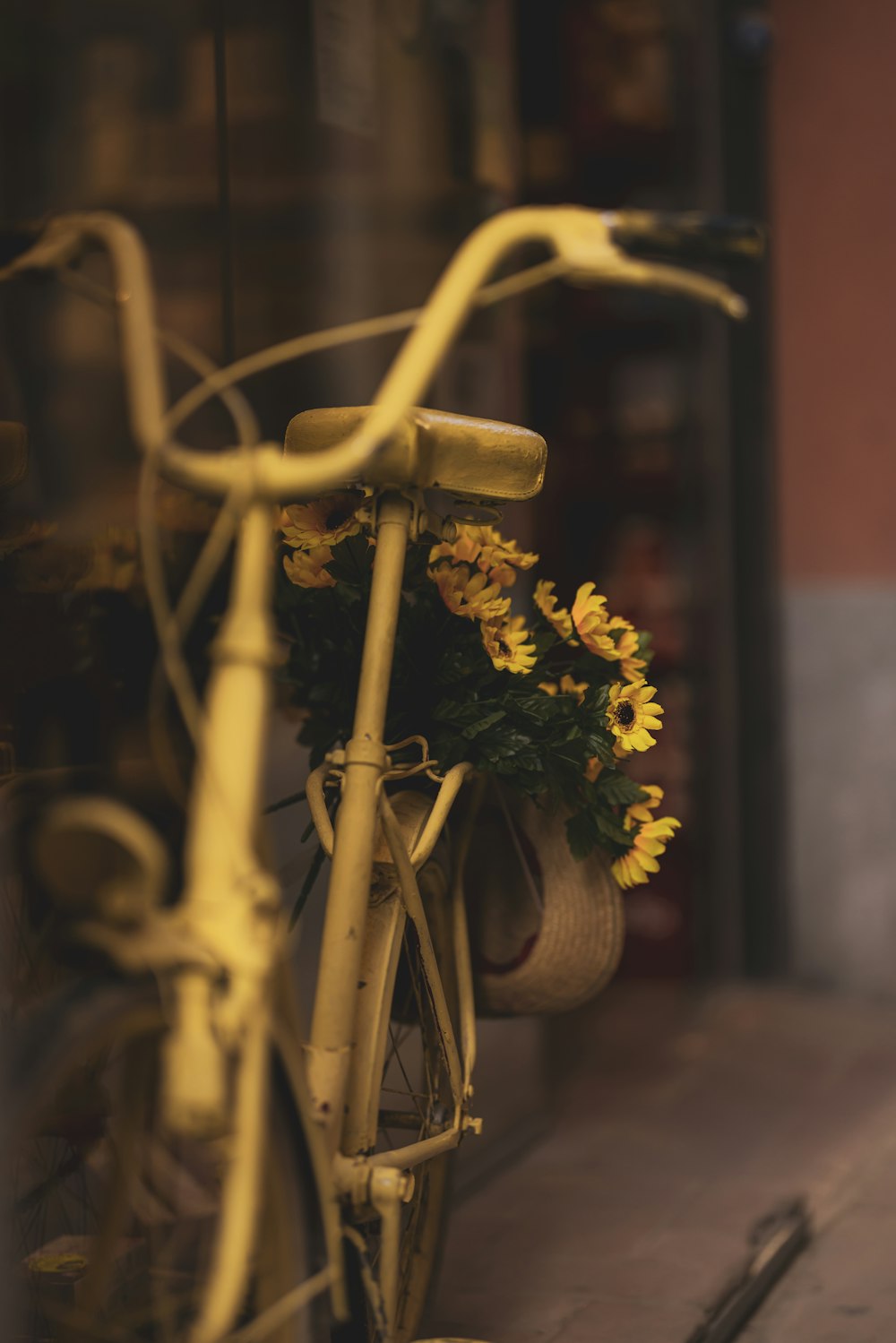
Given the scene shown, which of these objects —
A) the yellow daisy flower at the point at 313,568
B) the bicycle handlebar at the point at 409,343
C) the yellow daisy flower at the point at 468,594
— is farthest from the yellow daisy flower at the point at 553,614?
the bicycle handlebar at the point at 409,343

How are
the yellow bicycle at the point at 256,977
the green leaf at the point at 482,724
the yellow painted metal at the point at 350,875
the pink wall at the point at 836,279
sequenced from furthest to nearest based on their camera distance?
1. the pink wall at the point at 836,279
2. the green leaf at the point at 482,724
3. the yellow painted metal at the point at 350,875
4. the yellow bicycle at the point at 256,977

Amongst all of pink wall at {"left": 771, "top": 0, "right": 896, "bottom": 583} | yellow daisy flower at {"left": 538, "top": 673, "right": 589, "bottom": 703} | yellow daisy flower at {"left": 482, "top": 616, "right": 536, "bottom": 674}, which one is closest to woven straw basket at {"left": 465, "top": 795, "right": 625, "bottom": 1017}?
yellow daisy flower at {"left": 538, "top": 673, "right": 589, "bottom": 703}

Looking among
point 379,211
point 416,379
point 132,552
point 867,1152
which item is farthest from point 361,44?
point 867,1152

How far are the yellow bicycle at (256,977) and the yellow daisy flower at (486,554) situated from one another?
0.15ft

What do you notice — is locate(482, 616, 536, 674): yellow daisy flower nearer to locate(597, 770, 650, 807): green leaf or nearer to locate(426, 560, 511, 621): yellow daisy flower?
locate(426, 560, 511, 621): yellow daisy flower

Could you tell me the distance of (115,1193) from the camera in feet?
6.44

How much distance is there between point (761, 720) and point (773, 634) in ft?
0.87

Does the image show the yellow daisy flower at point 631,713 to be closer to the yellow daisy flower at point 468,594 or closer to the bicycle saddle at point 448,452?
the yellow daisy flower at point 468,594

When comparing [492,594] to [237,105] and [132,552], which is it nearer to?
[132,552]

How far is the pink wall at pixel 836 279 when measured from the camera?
4961mm

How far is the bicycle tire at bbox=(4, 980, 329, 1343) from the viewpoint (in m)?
1.73

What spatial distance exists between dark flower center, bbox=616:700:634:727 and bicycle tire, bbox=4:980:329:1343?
799 millimetres

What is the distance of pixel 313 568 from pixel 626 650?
0.47m

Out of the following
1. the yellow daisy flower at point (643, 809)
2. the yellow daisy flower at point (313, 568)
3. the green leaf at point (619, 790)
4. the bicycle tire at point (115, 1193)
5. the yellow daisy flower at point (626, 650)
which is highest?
the yellow daisy flower at point (313, 568)
